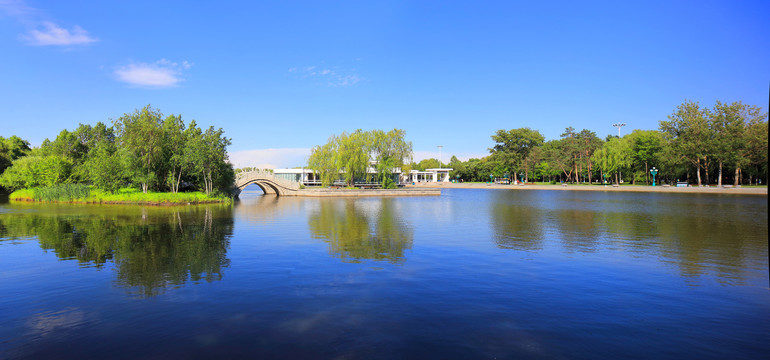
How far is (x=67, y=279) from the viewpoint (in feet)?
39.1

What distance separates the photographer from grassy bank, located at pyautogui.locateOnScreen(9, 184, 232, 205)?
141 ft

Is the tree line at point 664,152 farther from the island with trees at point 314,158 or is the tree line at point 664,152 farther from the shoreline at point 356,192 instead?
the shoreline at point 356,192

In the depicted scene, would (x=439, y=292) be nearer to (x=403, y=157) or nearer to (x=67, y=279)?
(x=67, y=279)

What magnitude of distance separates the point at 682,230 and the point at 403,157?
58071 millimetres

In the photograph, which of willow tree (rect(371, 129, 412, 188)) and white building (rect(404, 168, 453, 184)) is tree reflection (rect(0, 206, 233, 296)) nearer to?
willow tree (rect(371, 129, 412, 188))

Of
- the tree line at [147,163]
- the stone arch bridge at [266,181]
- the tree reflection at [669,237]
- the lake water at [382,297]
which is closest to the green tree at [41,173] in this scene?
the tree line at [147,163]

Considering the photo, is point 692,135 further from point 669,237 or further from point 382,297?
point 382,297

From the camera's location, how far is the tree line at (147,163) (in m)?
44.6

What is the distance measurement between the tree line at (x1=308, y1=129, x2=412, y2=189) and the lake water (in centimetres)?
4603

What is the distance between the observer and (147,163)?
45.0 meters

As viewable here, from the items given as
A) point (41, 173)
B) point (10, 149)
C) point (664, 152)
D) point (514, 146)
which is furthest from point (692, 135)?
point (10, 149)

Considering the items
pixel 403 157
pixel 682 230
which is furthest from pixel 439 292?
pixel 403 157

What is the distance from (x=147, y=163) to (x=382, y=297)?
43784 mm

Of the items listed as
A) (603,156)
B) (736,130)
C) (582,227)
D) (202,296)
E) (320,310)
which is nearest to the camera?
(320,310)
